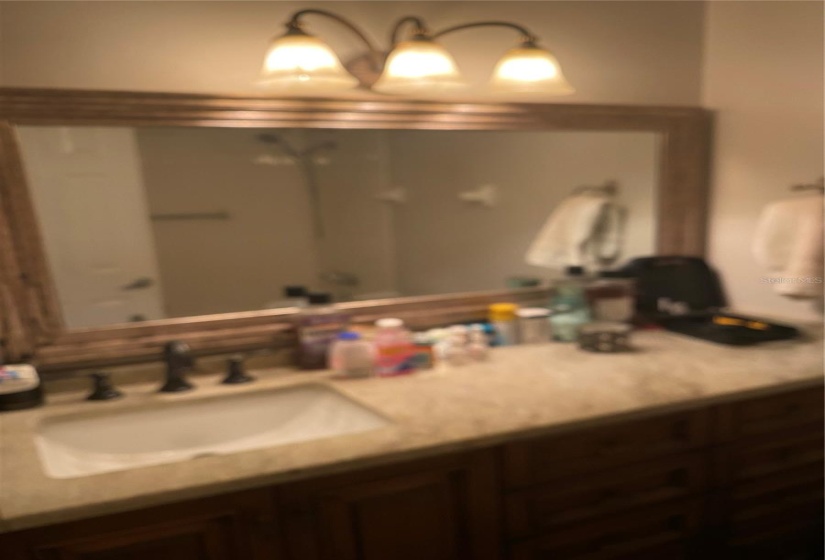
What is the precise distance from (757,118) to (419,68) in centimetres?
114

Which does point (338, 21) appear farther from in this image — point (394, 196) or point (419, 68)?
point (394, 196)

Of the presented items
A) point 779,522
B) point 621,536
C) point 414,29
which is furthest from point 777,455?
point 414,29

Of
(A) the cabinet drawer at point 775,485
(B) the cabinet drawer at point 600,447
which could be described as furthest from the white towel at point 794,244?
(B) the cabinet drawer at point 600,447

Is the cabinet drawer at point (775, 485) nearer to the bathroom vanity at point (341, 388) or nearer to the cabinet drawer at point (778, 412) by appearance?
the bathroom vanity at point (341, 388)

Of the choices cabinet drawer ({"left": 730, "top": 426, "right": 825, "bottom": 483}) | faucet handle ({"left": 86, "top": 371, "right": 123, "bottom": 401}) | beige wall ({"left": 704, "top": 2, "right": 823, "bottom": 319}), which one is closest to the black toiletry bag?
beige wall ({"left": 704, "top": 2, "right": 823, "bottom": 319})

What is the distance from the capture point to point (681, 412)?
1.28 m

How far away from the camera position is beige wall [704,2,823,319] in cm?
165

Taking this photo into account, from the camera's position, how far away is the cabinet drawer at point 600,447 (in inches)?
45.9

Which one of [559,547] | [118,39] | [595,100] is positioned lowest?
[559,547]

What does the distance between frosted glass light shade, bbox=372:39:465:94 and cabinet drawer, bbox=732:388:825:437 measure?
1046 millimetres

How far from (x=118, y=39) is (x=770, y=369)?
1743 millimetres

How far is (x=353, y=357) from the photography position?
142 cm

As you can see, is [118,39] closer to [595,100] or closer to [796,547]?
[595,100]

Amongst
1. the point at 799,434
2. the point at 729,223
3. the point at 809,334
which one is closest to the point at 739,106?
the point at 729,223
